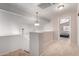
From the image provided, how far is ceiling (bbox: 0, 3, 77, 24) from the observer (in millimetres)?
1869

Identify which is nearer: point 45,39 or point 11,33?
point 11,33

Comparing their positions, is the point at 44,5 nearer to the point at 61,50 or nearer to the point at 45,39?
the point at 45,39

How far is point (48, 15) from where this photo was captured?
196 cm

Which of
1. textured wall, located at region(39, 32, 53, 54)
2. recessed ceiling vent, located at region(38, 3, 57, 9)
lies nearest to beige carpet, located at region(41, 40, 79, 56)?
textured wall, located at region(39, 32, 53, 54)

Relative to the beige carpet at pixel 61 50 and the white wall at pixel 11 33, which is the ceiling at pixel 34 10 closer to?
the white wall at pixel 11 33

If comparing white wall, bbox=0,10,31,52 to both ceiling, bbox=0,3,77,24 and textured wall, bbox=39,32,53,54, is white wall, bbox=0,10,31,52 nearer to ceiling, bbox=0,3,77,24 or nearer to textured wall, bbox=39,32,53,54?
ceiling, bbox=0,3,77,24

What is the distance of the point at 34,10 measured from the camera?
75.8 inches

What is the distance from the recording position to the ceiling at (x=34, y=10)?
1.87 meters

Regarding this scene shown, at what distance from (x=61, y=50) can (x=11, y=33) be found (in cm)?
83

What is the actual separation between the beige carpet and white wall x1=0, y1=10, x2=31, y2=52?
36 cm

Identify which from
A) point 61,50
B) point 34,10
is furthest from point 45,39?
point 34,10

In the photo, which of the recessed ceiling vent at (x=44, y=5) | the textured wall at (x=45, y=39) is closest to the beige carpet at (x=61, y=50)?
the textured wall at (x=45, y=39)

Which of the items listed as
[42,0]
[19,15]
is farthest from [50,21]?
[19,15]

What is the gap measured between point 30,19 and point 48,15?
1.00 feet
